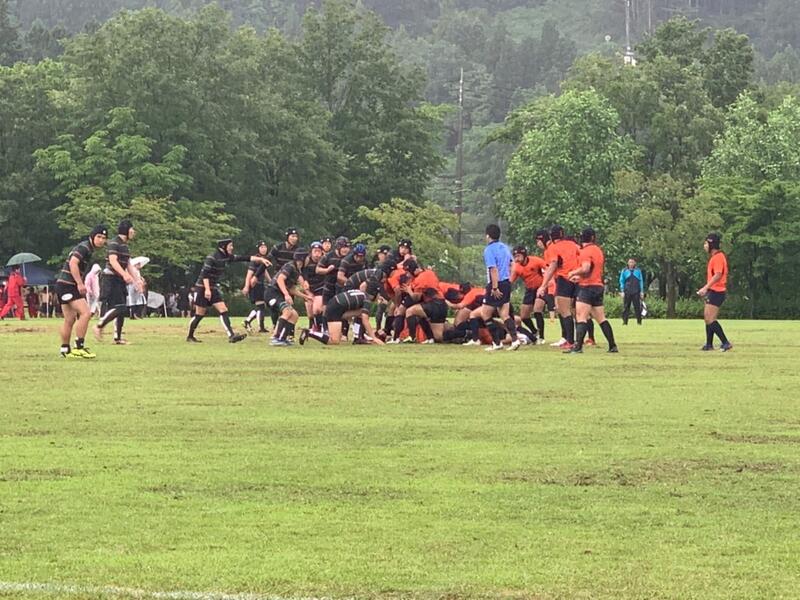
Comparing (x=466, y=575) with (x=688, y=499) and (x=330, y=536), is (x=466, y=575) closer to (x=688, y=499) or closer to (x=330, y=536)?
(x=330, y=536)

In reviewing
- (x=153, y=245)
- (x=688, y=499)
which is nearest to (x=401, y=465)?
(x=688, y=499)

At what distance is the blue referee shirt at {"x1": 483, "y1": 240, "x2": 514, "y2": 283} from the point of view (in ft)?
88.6

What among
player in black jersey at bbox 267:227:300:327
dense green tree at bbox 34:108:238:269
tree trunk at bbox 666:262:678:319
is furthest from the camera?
tree trunk at bbox 666:262:678:319

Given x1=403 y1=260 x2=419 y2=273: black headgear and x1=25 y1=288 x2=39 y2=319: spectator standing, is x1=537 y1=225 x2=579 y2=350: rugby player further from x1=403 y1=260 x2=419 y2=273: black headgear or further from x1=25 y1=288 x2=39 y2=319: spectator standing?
x1=25 y1=288 x2=39 y2=319: spectator standing

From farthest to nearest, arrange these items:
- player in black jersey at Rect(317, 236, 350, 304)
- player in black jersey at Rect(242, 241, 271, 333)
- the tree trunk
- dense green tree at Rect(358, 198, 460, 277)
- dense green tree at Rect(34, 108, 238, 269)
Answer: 1. dense green tree at Rect(358, 198, 460, 277)
2. the tree trunk
3. dense green tree at Rect(34, 108, 238, 269)
4. player in black jersey at Rect(242, 241, 271, 333)
5. player in black jersey at Rect(317, 236, 350, 304)

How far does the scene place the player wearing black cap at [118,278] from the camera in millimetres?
27016

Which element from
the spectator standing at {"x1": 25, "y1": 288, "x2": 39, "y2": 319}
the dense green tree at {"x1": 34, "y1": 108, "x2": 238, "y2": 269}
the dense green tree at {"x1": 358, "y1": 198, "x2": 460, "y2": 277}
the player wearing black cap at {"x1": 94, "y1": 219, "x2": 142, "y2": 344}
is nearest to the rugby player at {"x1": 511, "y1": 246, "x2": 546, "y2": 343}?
the player wearing black cap at {"x1": 94, "y1": 219, "x2": 142, "y2": 344}

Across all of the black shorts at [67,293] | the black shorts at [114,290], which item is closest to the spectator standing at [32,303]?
the black shorts at [114,290]

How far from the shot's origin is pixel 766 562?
26.6 feet

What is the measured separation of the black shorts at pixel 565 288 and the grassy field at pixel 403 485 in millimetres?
6731

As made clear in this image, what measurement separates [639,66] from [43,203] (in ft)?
130

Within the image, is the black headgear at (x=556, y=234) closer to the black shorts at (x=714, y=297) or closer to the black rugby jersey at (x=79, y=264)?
the black shorts at (x=714, y=297)

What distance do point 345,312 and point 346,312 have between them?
0.7 inches

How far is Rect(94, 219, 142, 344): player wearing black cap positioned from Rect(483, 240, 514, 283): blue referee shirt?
6.02m
